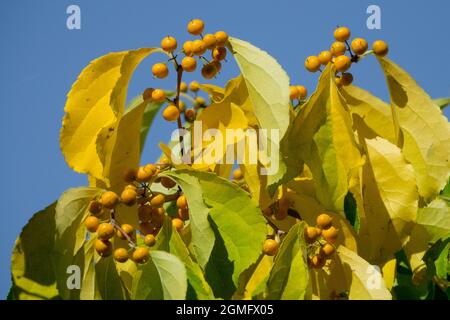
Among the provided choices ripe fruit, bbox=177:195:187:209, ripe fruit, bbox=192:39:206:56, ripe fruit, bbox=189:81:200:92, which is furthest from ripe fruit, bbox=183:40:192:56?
ripe fruit, bbox=189:81:200:92

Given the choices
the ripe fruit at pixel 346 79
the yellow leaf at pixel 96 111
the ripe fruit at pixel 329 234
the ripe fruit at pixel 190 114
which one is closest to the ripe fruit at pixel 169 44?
the yellow leaf at pixel 96 111

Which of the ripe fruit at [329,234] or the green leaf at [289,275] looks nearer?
the green leaf at [289,275]

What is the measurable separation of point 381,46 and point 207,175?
612 millimetres

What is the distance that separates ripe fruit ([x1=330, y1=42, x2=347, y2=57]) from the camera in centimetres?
241

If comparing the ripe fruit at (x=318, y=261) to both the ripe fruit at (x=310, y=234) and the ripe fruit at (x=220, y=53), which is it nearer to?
the ripe fruit at (x=310, y=234)

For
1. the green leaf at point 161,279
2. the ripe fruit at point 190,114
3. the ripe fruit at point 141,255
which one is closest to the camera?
the green leaf at point 161,279

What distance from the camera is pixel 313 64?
2430mm

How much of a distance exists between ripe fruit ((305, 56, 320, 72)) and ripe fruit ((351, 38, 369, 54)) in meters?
0.10

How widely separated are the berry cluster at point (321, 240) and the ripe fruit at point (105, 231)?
1.56ft

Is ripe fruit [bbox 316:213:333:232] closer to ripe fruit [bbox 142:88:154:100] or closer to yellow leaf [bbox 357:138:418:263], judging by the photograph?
yellow leaf [bbox 357:138:418:263]

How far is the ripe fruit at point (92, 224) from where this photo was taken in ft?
7.47
